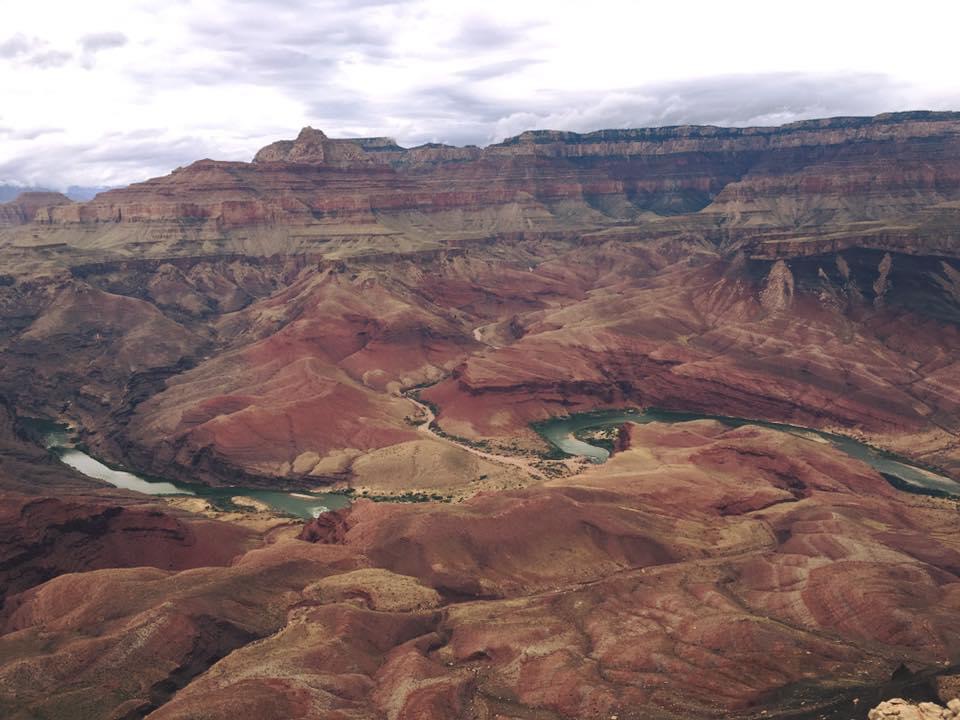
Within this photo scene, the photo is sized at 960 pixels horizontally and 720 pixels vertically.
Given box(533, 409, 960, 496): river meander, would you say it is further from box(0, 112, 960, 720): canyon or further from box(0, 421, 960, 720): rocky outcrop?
box(0, 421, 960, 720): rocky outcrop

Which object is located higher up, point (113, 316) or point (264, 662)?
point (113, 316)

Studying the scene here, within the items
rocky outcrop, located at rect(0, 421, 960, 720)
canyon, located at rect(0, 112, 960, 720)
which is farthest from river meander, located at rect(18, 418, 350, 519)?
rocky outcrop, located at rect(0, 421, 960, 720)

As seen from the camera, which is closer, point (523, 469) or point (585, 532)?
point (585, 532)

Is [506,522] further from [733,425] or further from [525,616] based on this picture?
[733,425]

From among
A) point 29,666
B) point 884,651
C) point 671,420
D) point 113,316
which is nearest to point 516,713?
point 884,651

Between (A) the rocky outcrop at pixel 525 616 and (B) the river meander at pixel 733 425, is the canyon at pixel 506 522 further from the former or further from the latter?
(B) the river meander at pixel 733 425

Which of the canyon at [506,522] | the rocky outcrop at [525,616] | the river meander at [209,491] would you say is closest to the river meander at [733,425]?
the canyon at [506,522]

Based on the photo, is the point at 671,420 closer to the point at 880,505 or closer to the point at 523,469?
the point at 523,469

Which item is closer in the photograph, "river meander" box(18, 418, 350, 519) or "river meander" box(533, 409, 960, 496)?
"river meander" box(18, 418, 350, 519)
